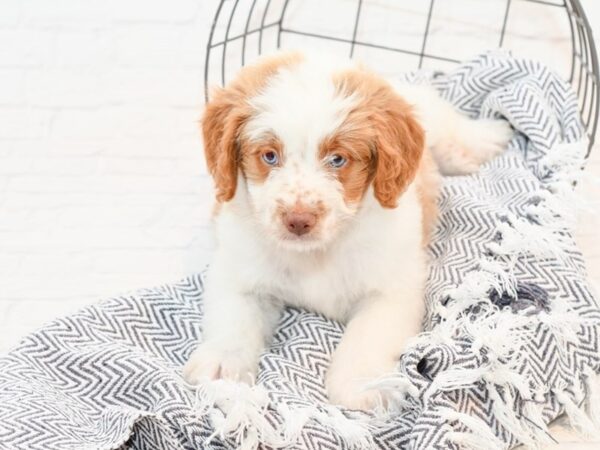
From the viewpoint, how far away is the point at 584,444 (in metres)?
2.65

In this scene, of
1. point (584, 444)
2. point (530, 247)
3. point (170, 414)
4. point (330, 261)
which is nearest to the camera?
point (170, 414)

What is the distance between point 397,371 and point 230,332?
566mm

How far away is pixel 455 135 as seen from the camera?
3.92 m

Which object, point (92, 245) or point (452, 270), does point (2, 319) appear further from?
point (452, 270)

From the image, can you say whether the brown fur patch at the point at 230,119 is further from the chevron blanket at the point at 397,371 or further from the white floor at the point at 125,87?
the white floor at the point at 125,87

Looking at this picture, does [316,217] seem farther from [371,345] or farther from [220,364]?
[220,364]

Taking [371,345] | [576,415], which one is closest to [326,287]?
[371,345]

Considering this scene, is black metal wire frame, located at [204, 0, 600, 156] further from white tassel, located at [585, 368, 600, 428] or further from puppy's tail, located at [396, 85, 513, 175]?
white tassel, located at [585, 368, 600, 428]

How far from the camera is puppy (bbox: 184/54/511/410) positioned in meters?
2.59

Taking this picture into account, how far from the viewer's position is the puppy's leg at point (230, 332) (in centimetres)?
275

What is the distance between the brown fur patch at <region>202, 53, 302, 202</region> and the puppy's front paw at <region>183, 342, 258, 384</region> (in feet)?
1.52

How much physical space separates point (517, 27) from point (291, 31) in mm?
1097

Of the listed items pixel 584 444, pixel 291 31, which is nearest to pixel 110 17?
pixel 291 31

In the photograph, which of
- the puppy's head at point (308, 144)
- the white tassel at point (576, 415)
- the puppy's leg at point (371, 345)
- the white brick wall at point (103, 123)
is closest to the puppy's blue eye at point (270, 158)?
the puppy's head at point (308, 144)
